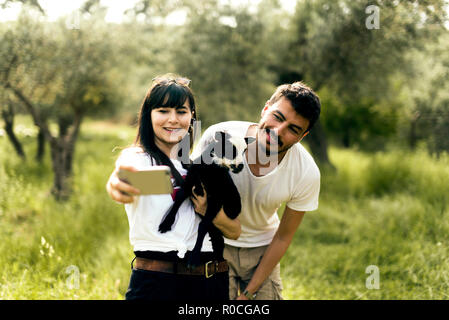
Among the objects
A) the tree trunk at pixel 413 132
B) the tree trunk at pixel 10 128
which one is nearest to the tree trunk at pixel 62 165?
the tree trunk at pixel 10 128

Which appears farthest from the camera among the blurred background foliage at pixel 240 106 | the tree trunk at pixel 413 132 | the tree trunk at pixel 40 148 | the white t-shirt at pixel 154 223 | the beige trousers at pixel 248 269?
the tree trunk at pixel 40 148

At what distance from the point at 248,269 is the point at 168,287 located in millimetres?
1027

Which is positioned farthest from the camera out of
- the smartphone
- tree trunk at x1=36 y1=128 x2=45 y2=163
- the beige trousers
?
tree trunk at x1=36 y1=128 x2=45 y2=163

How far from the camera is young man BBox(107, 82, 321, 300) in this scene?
2.18 metres

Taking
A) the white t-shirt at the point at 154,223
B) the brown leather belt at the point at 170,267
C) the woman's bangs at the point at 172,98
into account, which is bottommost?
the brown leather belt at the point at 170,267

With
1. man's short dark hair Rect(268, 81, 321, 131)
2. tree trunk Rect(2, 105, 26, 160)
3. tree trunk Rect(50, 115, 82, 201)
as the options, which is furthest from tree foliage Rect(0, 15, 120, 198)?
man's short dark hair Rect(268, 81, 321, 131)

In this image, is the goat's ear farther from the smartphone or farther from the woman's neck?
the smartphone

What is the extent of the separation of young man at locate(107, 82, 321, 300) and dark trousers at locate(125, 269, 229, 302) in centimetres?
35

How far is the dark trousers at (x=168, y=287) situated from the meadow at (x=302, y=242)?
177cm

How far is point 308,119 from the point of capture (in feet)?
7.24

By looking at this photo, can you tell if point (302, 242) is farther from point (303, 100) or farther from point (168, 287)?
point (168, 287)

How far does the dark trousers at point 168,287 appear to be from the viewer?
69.2 inches

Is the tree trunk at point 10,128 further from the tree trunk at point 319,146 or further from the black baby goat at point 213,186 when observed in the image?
the tree trunk at point 319,146

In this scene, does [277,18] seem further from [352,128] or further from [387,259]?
[352,128]
